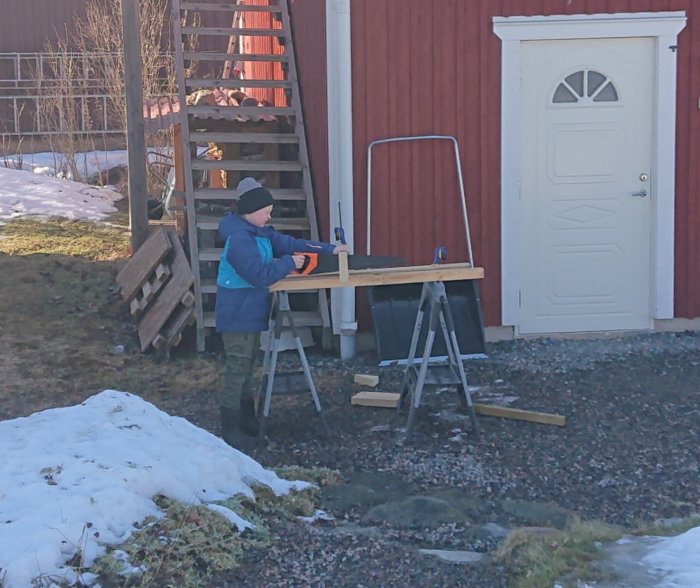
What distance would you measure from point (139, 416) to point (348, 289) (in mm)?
3515

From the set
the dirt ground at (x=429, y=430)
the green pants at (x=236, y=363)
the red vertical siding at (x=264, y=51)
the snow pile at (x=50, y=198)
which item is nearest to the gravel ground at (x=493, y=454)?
the dirt ground at (x=429, y=430)

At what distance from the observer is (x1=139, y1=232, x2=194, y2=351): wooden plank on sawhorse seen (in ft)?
29.6

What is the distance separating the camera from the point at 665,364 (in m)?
8.30

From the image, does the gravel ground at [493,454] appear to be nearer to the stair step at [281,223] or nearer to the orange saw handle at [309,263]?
the orange saw handle at [309,263]

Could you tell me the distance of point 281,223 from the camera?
376 inches

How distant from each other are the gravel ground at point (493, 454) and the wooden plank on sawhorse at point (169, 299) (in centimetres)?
104

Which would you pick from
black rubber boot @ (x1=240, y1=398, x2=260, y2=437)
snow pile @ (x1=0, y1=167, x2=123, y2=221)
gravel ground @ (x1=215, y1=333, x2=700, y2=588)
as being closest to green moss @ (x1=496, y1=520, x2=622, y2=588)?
gravel ground @ (x1=215, y1=333, x2=700, y2=588)

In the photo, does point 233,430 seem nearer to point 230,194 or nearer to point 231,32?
point 230,194

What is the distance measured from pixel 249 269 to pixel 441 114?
3.26 metres

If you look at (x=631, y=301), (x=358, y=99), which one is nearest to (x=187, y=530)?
(x=358, y=99)

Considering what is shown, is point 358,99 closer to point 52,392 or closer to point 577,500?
point 52,392

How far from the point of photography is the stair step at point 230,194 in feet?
31.3

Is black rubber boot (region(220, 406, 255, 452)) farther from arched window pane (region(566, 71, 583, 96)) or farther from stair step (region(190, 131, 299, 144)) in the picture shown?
arched window pane (region(566, 71, 583, 96))

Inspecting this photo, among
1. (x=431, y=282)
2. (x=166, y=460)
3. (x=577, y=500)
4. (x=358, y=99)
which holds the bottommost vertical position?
(x=577, y=500)
